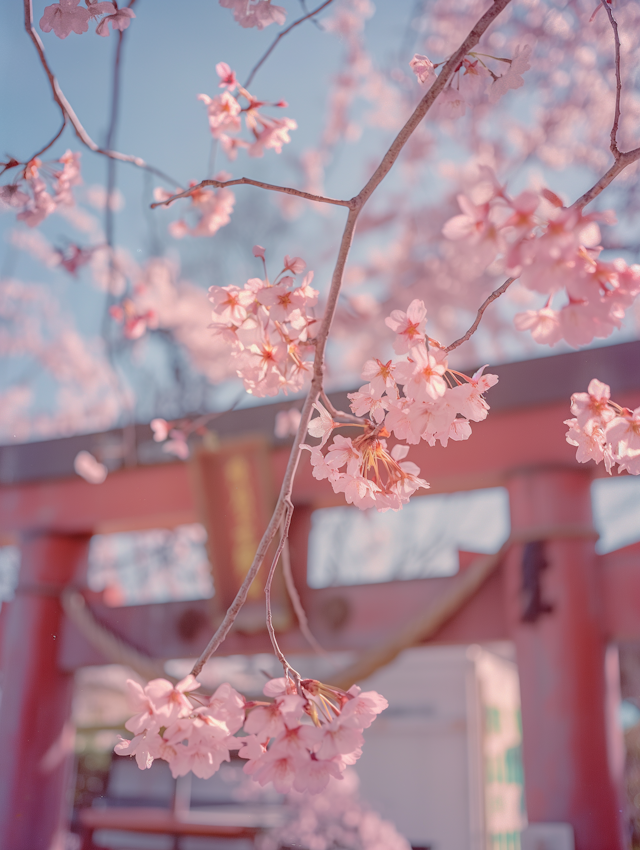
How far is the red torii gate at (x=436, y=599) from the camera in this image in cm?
162

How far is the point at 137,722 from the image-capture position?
521 millimetres

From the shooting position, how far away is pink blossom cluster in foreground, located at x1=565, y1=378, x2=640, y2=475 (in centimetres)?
60

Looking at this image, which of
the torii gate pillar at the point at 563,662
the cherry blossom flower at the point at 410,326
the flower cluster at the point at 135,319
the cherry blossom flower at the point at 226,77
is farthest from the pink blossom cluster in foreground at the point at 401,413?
the torii gate pillar at the point at 563,662

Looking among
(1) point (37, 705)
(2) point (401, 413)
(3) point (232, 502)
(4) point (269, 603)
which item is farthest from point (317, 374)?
(1) point (37, 705)

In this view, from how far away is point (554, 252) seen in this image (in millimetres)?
390

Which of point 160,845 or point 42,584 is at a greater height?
point 42,584

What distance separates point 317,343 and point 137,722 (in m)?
0.37

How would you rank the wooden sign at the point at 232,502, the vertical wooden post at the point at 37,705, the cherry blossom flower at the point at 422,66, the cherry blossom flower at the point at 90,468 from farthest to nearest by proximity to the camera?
the cherry blossom flower at the point at 90,468, the wooden sign at the point at 232,502, the vertical wooden post at the point at 37,705, the cherry blossom flower at the point at 422,66

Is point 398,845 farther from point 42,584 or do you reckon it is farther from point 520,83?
point 520,83

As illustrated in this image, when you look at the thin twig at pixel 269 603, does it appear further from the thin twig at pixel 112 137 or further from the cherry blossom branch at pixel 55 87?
the thin twig at pixel 112 137

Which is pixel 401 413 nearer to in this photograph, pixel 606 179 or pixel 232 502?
pixel 606 179

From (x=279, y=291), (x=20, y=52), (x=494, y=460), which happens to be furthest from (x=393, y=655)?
(x=20, y=52)

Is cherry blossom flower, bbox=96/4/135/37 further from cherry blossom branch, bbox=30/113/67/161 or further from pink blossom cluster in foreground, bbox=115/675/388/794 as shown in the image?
pink blossom cluster in foreground, bbox=115/675/388/794

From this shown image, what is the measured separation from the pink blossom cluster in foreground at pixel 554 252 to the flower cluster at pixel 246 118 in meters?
0.66
